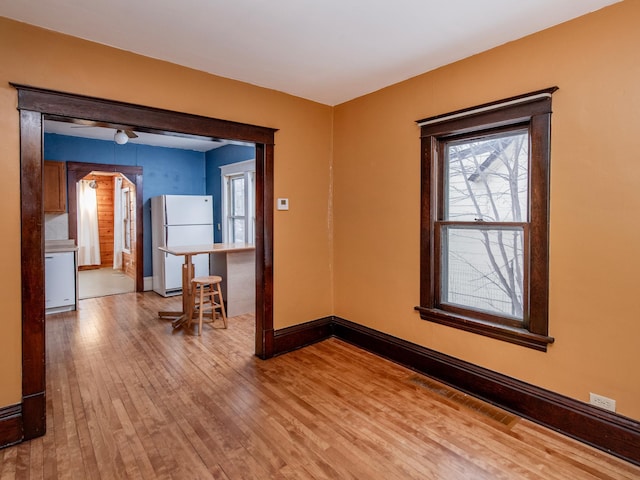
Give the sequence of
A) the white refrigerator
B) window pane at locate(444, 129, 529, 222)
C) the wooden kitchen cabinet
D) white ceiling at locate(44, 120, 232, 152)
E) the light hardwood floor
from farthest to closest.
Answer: the white refrigerator → the wooden kitchen cabinet → white ceiling at locate(44, 120, 232, 152) → window pane at locate(444, 129, 529, 222) → the light hardwood floor

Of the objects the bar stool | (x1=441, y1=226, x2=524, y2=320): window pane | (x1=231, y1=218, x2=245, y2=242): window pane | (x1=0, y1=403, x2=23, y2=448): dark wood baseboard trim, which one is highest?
(x1=231, y1=218, x2=245, y2=242): window pane

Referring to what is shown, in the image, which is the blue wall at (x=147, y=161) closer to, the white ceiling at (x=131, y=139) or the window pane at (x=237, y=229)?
the white ceiling at (x=131, y=139)

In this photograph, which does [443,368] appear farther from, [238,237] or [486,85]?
[238,237]

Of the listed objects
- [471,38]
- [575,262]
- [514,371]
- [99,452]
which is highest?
[471,38]

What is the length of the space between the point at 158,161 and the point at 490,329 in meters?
6.18

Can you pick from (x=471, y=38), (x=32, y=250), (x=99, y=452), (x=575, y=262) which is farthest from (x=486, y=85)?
(x=99, y=452)

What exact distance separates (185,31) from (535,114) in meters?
2.42

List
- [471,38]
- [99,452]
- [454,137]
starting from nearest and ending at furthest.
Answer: [99,452] < [471,38] < [454,137]

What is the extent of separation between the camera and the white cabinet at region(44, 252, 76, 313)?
5.00 m

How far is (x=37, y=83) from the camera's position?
2.23 meters

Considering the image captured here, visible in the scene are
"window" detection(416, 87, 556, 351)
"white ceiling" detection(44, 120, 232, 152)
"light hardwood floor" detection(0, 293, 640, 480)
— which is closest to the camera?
"light hardwood floor" detection(0, 293, 640, 480)

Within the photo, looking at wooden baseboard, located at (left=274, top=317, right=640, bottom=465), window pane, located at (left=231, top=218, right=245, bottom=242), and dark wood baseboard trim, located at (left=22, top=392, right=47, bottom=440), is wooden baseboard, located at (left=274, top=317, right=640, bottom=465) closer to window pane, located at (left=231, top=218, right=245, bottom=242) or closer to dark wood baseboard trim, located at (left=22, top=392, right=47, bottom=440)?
dark wood baseboard trim, located at (left=22, top=392, right=47, bottom=440)

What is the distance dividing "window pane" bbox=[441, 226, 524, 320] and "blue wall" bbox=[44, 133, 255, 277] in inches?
158

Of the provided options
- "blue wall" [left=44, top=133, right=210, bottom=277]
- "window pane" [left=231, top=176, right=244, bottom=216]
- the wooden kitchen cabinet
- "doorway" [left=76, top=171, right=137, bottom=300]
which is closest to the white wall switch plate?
"window pane" [left=231, top=176, right=244, bottom=216]
